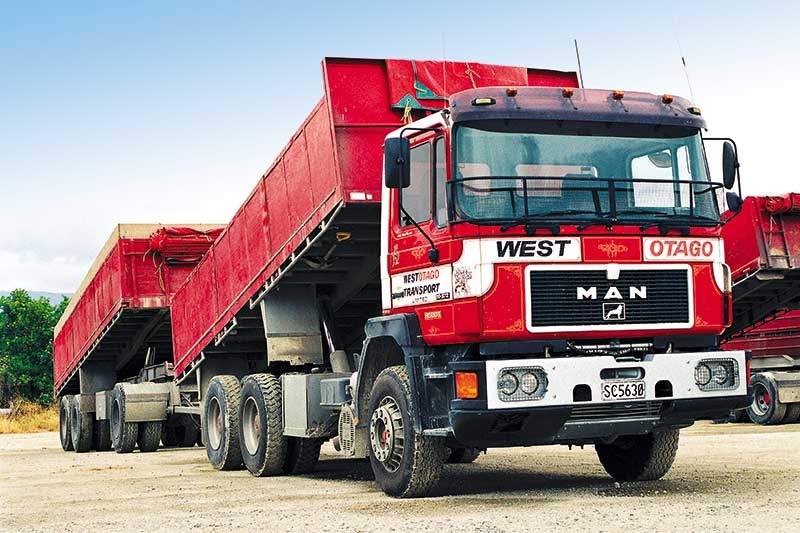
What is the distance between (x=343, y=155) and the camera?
440 inches

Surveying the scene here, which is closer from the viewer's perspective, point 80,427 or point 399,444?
point 399,444

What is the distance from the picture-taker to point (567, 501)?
9.52 metres

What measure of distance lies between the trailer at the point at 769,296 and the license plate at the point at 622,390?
7.31 metres

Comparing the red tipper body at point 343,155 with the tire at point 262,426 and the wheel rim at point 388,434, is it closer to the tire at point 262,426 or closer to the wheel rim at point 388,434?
the tire at point 262,426

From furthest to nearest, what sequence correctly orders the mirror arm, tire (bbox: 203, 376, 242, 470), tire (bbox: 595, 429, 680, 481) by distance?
tire (bbox: 203, 376, 242, 470) → tire (bbox: 595, 429, 680, 481) → the mirror arm

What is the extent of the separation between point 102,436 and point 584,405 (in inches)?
601

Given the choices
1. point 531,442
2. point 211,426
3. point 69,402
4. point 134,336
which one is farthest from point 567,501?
point 69,402

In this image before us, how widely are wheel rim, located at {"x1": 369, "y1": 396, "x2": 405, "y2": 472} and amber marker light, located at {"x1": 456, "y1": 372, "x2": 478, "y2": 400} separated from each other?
913mm

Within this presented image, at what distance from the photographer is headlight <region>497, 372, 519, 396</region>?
9164mm

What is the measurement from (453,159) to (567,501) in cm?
279

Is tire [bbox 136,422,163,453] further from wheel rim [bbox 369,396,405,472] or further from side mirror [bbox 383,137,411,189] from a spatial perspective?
side mirror [bbox 383,137,411,189]

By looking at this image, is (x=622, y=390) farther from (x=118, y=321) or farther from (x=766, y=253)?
(x=118, y=321)

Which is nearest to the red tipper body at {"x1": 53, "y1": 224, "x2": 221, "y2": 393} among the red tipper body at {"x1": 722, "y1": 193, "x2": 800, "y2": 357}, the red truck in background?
the red tipper body at {"x1": 722, "y1": 193, "x2": 800, "y2": 357}

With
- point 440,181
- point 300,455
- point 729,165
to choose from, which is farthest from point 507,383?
point 300,455
